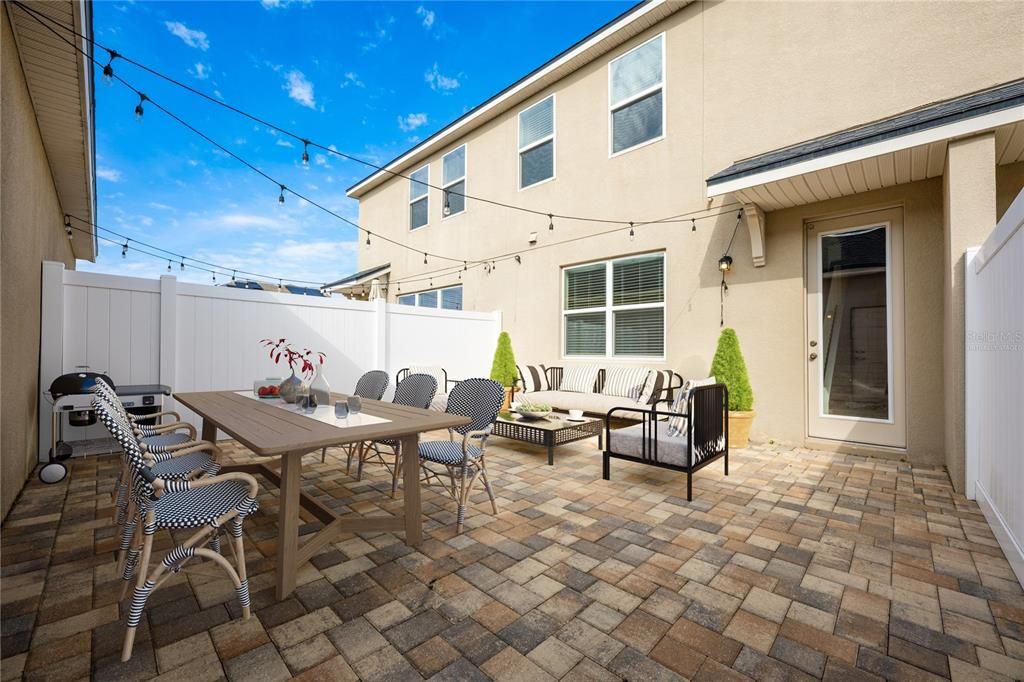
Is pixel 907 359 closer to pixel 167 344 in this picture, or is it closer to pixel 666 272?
pixel 666 272

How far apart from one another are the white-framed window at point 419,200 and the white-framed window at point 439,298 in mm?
1659

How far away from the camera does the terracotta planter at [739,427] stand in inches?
196

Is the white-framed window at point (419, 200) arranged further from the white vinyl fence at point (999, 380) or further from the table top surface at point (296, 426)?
the white vinyl fence at point (999, 380)

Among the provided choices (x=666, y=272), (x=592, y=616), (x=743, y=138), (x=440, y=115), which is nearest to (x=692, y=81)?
(x=743, y=138)

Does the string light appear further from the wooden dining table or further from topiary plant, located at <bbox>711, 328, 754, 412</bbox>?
topiary plant, located at <bbox>711, 328, 754, 412</bbox>

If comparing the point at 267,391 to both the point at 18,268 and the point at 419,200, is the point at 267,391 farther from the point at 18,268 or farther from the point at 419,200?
the point at 419,200

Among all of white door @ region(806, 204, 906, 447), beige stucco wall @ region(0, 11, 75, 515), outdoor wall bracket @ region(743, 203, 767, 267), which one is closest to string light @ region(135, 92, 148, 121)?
beige stucco wall @ region(0, 11, 75, 515)

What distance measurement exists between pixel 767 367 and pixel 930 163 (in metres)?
2.44

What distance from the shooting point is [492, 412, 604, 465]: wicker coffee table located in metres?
4.38

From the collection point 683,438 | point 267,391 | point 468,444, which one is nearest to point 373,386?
point 267,391

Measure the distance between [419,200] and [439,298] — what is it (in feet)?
8.16

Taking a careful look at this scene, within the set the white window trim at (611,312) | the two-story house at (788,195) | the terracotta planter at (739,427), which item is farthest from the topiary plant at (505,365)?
the terracotta planter at (739,427)

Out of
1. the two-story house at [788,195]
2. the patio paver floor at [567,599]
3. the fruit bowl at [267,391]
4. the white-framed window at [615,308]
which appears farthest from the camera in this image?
the white-framed window at [615,308]

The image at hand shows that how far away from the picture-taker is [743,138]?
17.6 ft
